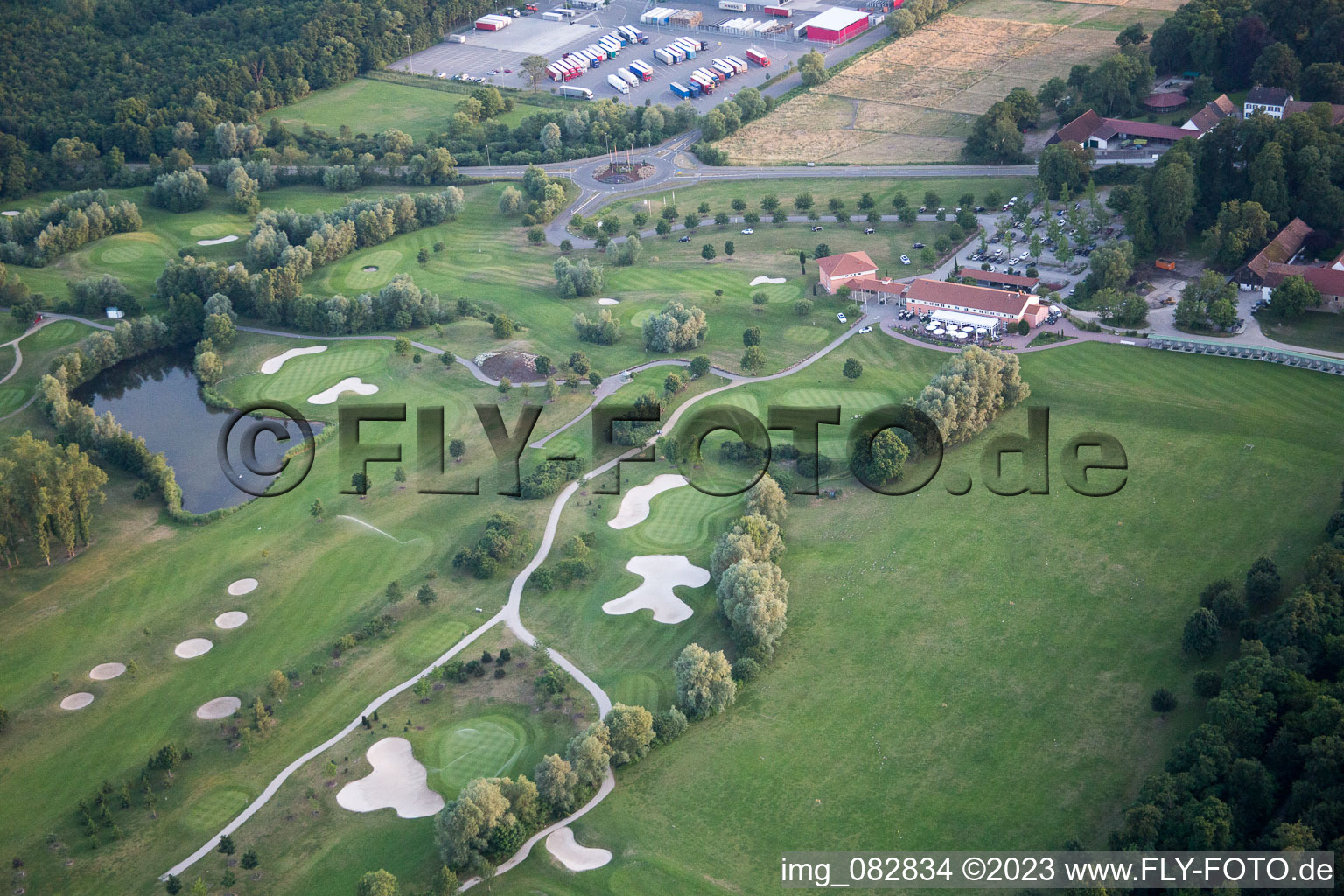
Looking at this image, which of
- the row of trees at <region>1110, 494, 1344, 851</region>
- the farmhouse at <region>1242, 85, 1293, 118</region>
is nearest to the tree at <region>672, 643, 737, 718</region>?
the row of trees at <region>1110, 494, 1344, 851</region>

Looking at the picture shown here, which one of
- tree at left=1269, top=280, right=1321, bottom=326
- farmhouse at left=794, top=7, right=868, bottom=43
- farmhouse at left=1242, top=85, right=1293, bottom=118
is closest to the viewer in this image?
tree at left=1269, top=280, right=1321, bottom=326

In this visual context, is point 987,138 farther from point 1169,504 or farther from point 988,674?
point 988,674

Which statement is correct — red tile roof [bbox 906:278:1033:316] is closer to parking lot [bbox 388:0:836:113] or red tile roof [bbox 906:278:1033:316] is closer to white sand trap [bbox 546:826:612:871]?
parking lot [bbox 388:0:836:113]

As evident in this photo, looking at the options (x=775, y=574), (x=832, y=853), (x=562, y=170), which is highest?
(x=562, y=170)

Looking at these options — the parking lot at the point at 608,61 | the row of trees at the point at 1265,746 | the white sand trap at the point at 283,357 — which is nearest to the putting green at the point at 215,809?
the row of trees at the point at 1265,746

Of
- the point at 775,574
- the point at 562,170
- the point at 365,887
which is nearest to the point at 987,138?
the point at 562,170

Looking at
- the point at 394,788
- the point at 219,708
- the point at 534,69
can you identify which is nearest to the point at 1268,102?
the point at 534,69
